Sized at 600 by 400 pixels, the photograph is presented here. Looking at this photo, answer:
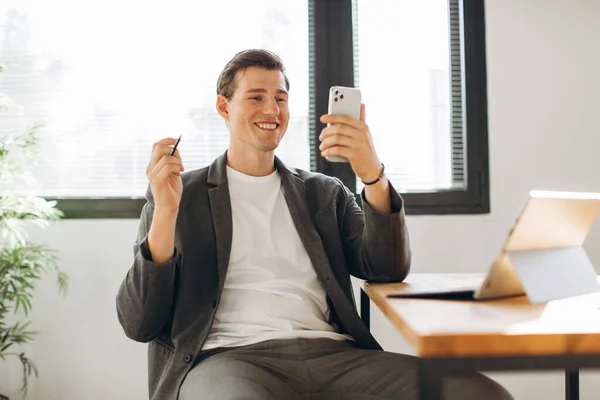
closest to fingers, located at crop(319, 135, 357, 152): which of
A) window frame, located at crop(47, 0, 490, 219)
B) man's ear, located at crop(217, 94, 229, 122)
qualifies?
man's ear, located at crop(217, 94, 229, 122)

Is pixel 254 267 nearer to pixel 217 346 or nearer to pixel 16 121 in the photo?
pixel 217 346

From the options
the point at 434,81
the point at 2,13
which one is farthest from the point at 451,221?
the point at 2,13

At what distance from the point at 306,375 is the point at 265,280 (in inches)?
12.1

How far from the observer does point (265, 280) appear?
156 cm

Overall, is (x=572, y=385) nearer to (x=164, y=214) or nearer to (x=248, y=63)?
(x=164, y=214)

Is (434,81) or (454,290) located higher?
(434,81)

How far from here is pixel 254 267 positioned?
157cm

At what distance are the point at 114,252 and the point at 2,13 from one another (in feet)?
3.48

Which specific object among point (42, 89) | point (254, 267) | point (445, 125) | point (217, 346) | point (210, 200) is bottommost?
point (217, 346)

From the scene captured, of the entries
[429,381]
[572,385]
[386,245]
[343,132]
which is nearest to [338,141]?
[343,132]

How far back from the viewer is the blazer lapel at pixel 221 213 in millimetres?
Result: 1515

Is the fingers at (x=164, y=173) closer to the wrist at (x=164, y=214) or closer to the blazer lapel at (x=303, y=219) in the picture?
the wrist at (x=164, y=214)

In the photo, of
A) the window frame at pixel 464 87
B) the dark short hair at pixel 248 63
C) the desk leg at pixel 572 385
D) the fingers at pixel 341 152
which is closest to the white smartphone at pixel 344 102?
the fingers at pixel 341 152

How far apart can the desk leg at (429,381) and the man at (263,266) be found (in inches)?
11.9
